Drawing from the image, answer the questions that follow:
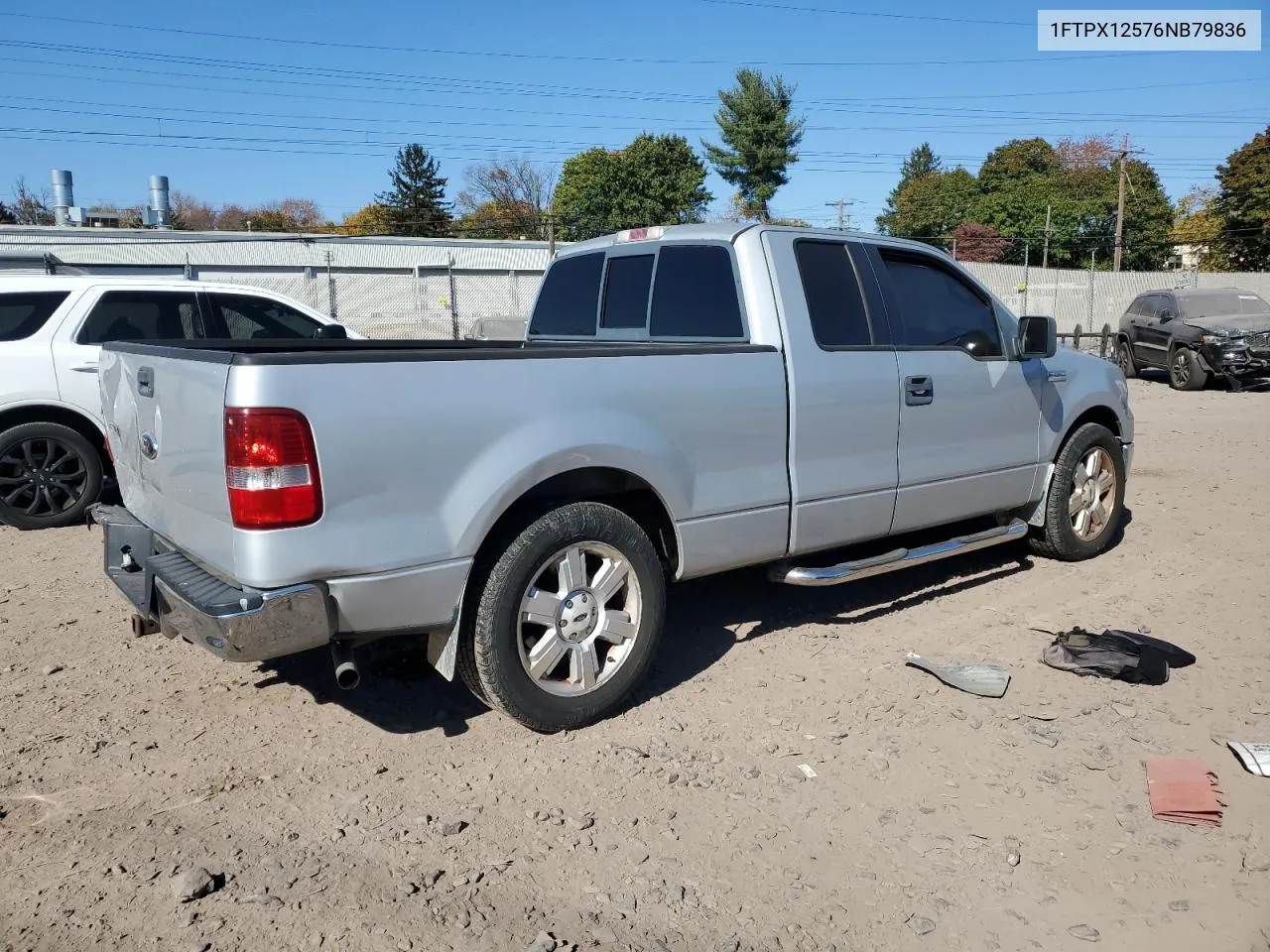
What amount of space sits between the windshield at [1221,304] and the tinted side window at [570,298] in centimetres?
1573

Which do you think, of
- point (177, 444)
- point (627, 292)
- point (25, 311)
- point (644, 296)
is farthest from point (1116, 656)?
point (25, 311)

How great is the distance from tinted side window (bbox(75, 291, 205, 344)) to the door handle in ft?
18.1

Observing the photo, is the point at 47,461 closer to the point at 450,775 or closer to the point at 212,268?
the point at 450,775

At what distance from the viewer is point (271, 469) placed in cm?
300

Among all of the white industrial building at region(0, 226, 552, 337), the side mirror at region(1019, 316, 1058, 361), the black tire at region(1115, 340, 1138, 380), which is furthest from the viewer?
the white industrial building at region(0, 226, 552, 337)

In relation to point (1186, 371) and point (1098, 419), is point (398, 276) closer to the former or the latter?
point (1186, 371)

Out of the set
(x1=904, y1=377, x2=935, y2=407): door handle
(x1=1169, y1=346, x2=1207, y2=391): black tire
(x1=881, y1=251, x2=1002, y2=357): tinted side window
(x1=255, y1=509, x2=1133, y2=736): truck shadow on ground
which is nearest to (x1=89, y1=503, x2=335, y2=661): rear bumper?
(x1=255, y1=509, x2=1133, y2=736): truck shadow on ground

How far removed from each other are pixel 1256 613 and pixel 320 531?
186 inches

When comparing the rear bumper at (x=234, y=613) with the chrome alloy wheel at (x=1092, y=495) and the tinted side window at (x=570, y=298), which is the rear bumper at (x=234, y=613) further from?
the chrome alloy wheel at (x=1092, y=495)

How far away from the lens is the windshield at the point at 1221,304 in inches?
693

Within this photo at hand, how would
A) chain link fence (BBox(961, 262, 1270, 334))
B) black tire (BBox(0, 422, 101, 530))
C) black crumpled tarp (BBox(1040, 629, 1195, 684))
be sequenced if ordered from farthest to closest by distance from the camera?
chain link fence (BBox(961, 262, 1270, 334)), black tire (BBox(0, 422, 101, 530)), black crumpled tarp (BBox(1040, 629, 1195, 684))

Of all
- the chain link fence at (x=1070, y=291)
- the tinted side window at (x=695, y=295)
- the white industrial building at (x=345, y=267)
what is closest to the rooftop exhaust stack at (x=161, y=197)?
the white industrial building at (x=345, y=267)

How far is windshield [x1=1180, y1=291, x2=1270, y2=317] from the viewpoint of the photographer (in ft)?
→ 57.8

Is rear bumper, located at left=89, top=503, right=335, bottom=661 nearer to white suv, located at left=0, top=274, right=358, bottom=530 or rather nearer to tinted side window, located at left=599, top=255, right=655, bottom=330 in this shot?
tinted side window, located at left=599, top=255, right=655, bottom=330
